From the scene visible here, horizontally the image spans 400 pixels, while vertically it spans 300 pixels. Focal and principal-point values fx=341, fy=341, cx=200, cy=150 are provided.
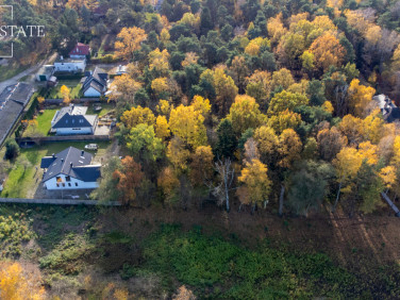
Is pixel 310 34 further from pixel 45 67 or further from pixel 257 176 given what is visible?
pixel 45 67

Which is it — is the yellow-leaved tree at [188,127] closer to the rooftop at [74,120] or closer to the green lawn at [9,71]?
the rooftop at [74,120]

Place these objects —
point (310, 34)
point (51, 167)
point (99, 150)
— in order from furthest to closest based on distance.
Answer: point (310, 34), point (99, 150), point (51, 167)

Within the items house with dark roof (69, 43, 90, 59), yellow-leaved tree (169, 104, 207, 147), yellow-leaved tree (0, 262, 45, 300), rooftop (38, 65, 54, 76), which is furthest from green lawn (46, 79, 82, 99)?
yellow-leaved tree (0, 262, 45, 300)

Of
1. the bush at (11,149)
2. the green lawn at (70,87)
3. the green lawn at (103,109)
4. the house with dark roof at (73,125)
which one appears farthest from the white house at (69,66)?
the bush at (11,149)

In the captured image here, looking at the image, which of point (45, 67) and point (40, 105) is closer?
point (40, 105)

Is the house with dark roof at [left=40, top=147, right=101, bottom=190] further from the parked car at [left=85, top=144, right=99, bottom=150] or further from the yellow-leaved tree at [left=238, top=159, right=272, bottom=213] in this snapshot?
the yellow-leaved tree at [left=238, top=159, right=272, bottom=213]

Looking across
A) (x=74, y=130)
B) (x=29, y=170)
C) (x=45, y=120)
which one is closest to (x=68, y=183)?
(x=29, y=170)

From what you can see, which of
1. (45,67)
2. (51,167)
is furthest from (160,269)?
(45,67)

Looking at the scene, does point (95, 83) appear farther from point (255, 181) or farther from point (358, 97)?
point (358, 97)

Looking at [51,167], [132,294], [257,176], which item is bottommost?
[132,294]
